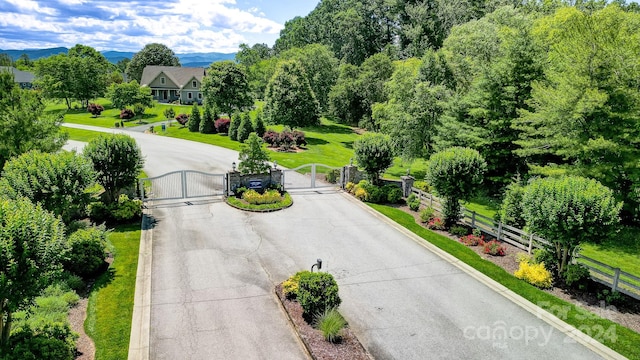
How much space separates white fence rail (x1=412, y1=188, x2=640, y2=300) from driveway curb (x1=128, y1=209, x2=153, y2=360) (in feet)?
46.7

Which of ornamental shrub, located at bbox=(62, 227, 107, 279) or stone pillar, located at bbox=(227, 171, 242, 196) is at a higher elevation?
stone pillar, located at bbox=(227, 171, 242, 196)

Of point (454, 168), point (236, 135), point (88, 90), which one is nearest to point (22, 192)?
point (454, 168)

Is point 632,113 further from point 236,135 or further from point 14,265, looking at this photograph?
point 236,135

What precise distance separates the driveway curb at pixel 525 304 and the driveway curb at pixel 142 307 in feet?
37.1

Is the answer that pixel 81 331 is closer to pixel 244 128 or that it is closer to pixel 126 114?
pixel 244 128

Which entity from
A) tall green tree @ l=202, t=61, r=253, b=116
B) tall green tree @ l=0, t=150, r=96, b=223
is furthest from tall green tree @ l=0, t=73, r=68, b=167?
tall green tree @ l=202, t=61, r=253, b=116

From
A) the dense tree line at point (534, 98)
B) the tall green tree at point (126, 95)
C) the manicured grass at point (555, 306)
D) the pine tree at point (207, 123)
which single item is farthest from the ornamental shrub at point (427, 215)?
the tall green tree at point (126, 95)

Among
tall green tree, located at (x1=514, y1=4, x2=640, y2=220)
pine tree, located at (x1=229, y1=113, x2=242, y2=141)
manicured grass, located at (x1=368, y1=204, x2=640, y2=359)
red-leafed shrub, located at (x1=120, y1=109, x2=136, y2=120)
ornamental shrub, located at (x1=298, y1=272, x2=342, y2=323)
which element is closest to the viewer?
manicured grass, located at (x1=368, y1=204, x2=640, y2=359)

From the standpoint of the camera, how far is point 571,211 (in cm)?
1387

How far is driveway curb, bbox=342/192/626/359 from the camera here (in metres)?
11.9

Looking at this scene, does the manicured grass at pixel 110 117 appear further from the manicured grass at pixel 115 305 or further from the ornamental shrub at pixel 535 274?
the ornamental shrub at pixel 535 274

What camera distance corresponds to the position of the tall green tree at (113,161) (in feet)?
62.9

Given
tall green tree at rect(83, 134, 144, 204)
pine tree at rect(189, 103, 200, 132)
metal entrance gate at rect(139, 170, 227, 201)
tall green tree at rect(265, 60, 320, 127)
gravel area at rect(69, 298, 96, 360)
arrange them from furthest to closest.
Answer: pine tree at rect(189, 103, 200, 132) → tall green tree at rect(265, 60, 320, 127) → metal entrance gate at rect(139, 170, 227, 201) → tall green tree at rect(83, 134, 144, 204) → gravel area at rect(69, 298, 96, 360)

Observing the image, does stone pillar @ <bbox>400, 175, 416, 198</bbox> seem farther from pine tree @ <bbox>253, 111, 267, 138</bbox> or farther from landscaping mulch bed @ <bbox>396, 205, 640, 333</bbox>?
pine tree @ <bbox>253, 111, 267, 138</bbox>
